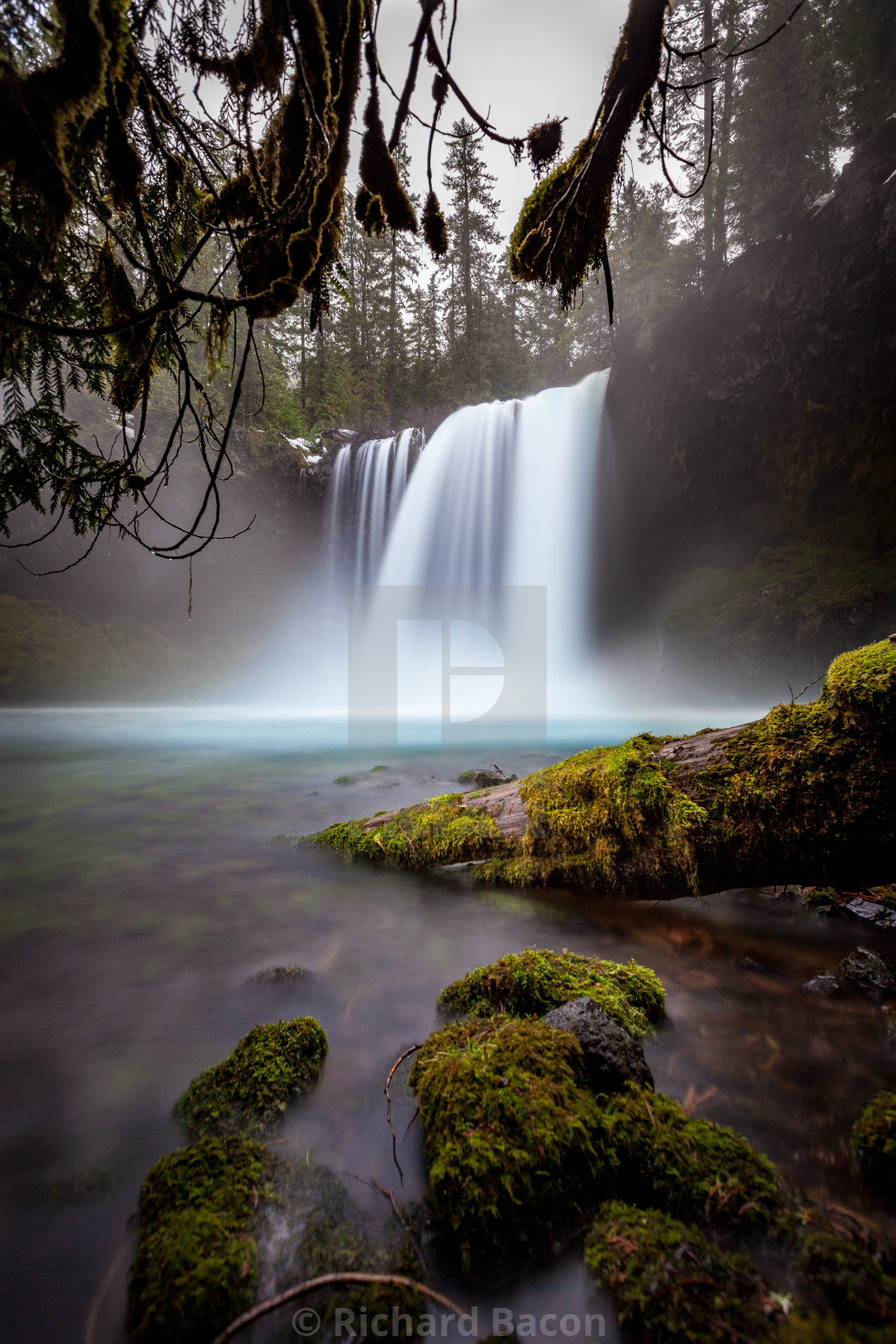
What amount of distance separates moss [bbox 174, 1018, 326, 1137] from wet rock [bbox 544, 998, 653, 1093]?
953 mm

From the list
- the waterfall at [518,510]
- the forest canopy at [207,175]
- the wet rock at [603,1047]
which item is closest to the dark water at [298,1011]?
the wet rock at [603,1047]

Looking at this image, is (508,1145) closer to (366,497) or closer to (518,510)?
(518,510)

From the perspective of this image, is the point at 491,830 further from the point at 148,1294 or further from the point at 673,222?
the point at 673,222

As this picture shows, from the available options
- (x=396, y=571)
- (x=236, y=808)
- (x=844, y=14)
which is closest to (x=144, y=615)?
(x=396, y=571)

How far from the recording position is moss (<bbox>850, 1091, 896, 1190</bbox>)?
154cm


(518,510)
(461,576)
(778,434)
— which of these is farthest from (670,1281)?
(461,576)

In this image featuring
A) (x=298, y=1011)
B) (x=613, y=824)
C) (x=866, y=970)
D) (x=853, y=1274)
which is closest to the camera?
(x=853, y=1274)

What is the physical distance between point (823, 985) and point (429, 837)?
94.5 inches

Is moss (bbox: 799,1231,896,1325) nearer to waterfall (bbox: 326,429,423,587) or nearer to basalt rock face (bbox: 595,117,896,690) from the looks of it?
basalt rock face (bbox: 595,117,896,690)

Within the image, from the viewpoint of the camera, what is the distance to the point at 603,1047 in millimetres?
1753

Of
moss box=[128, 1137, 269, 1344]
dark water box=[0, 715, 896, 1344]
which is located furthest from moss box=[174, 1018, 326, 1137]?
moss box=[128, 1137, 269, 1344]

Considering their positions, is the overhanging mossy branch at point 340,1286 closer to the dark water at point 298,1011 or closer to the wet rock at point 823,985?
the dark water at point 298,1011

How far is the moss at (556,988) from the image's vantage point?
216 centimetres

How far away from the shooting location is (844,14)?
47.1ft
